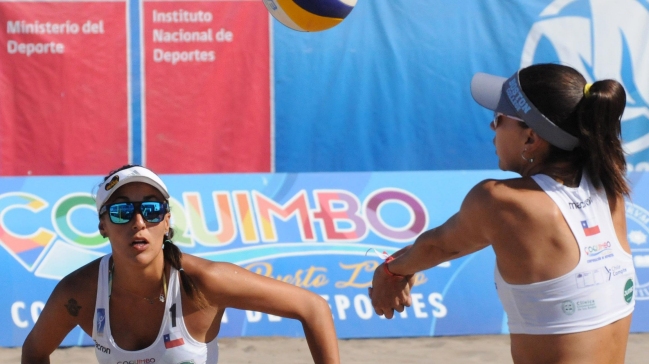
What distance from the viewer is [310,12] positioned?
448 centimetres

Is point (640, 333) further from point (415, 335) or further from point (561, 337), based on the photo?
point (561, 337)

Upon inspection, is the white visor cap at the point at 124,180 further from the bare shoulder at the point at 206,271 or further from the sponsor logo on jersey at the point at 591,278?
the sponsor logo on jersey at the point at 591,278

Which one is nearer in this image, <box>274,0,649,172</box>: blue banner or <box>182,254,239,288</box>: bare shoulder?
<box>182,254,239,288</box>: bare shoulder

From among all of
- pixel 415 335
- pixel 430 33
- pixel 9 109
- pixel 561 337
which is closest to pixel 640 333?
pixel 415 335

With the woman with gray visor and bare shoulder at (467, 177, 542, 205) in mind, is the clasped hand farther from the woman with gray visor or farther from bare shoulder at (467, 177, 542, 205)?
bare shoulder at (467, 177, 542, 205)

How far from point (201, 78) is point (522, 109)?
412 cm

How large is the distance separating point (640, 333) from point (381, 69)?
8.32 ft

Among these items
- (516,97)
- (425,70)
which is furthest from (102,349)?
(425,70)

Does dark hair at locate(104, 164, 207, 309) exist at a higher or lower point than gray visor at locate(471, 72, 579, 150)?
A: lower

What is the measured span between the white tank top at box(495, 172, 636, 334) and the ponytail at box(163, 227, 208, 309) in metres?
1.00

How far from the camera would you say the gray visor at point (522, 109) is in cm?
211

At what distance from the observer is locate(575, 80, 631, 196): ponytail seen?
2.08m

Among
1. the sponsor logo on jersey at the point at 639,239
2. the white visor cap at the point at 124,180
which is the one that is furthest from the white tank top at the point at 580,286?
the sponsor logo on jersey at the point at 639,239

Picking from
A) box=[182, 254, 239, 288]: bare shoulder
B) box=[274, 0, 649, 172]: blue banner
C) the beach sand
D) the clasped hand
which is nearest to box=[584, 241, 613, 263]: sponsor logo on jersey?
the clasped hand
